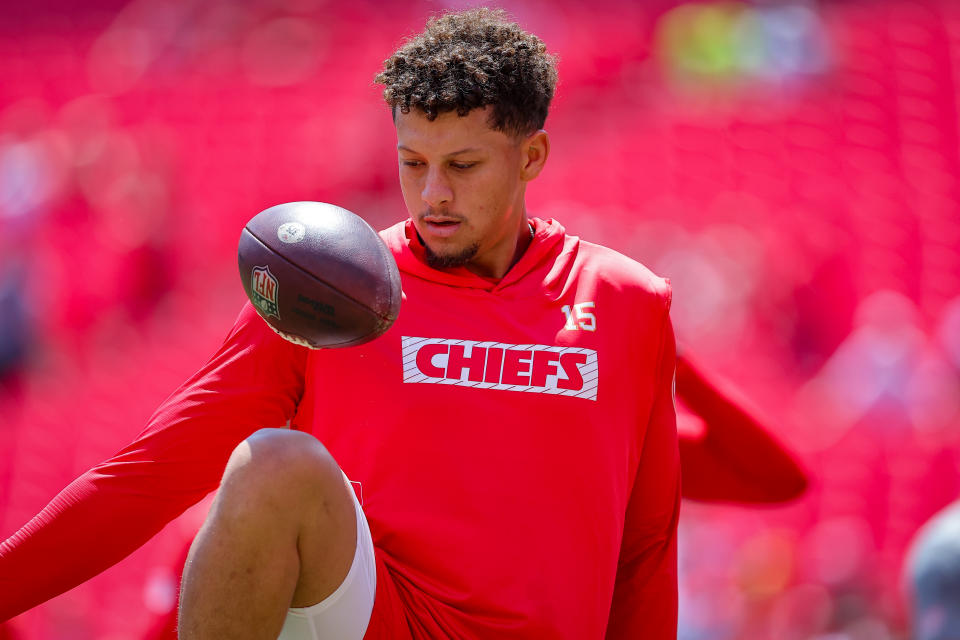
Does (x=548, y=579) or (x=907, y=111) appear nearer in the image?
(x=548, y=579)

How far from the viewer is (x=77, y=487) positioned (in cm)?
193

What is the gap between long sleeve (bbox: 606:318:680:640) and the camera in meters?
2.31

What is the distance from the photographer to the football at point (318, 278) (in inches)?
69.9

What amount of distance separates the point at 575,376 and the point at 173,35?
6113mm

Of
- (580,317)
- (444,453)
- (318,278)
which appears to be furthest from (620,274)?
(318,278)

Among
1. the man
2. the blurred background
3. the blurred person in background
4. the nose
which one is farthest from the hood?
the blurred background

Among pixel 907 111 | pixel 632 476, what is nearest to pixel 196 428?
pixel 632 476

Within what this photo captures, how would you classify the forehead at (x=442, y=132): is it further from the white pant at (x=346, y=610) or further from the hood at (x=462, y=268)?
the white pant at (x=346, y=610)

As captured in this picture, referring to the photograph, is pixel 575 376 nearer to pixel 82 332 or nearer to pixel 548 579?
pixel 548 579

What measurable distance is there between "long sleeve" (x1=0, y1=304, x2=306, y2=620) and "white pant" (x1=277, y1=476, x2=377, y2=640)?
332mm

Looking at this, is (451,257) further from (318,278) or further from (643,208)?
(643,208)

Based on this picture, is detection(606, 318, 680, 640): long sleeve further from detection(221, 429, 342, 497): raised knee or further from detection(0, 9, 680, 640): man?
detection(221, 429, 342, 497): raised knee

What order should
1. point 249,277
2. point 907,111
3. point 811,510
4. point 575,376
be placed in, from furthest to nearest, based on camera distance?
point 907,111 → point 811,510 → point 575,376 → point 249,277

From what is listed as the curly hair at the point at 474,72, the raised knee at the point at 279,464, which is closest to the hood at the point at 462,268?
the curly hair at the point at 474,72
